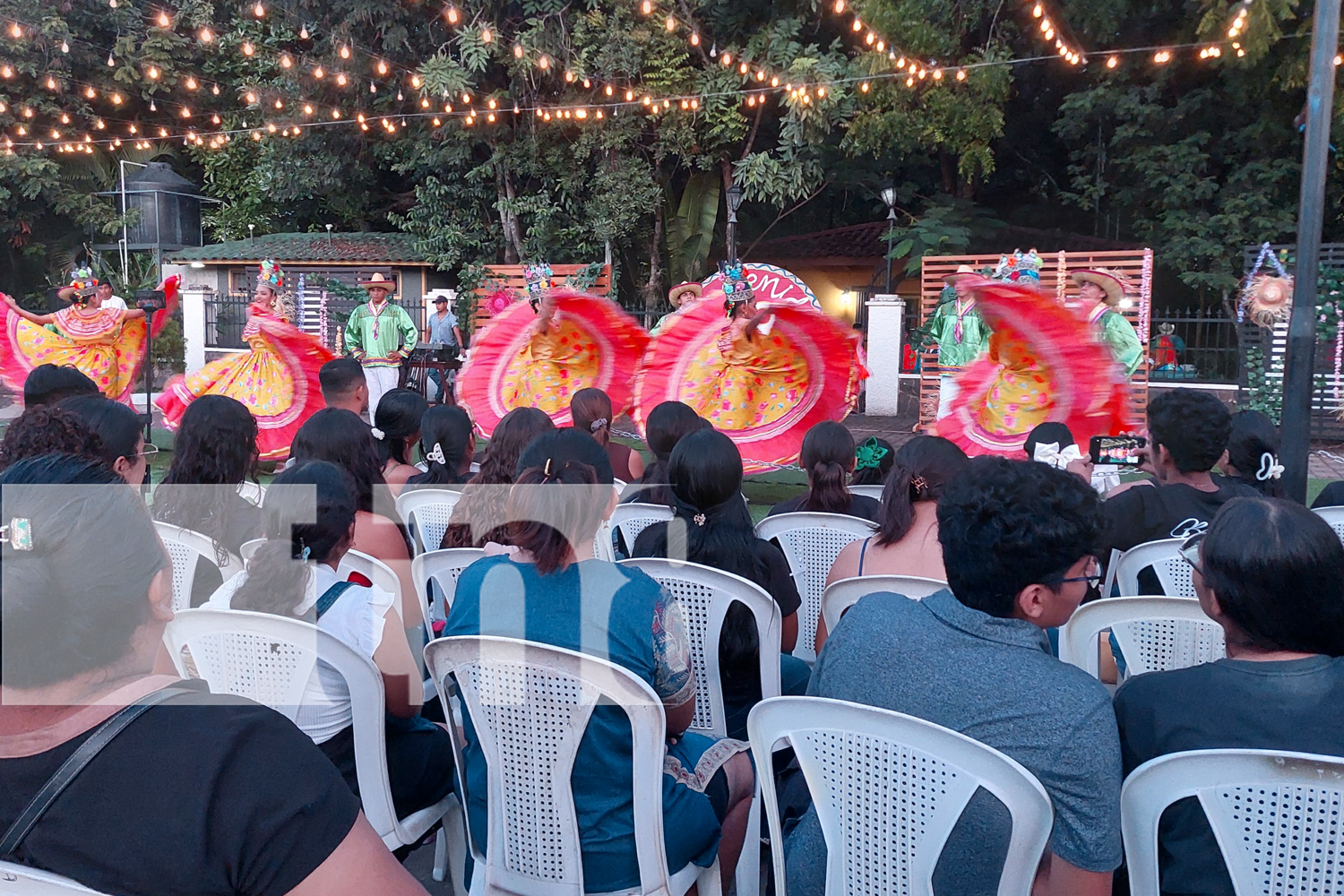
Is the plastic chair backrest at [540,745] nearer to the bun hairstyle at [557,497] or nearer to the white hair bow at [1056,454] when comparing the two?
the bun hairstyle at [557,497]

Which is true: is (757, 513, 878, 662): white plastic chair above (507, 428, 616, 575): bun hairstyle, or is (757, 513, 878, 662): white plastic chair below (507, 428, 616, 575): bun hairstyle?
below

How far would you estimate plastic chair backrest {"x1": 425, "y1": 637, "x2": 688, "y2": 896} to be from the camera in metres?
1.84

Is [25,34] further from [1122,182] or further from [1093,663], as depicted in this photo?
[1093,663]

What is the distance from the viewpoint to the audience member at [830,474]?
3.45 meters

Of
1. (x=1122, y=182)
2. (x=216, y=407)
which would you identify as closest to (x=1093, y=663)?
(x=216, y=407)

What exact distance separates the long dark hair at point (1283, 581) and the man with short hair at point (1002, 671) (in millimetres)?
→ 207

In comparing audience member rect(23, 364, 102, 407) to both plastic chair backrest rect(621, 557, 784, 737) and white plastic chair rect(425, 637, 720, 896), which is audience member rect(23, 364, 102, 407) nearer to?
plastic chair backrest rect(621, 557, 784, 737)

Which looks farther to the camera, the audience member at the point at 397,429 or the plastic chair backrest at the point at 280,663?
the audience member at the point at 397,429

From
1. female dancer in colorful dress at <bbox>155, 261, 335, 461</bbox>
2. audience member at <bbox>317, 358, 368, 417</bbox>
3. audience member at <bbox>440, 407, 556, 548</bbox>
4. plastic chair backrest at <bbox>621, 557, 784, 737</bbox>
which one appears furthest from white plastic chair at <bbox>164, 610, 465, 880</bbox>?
female dancer in colorful dress at <bbox>155, 261, 335, 461</bbox>

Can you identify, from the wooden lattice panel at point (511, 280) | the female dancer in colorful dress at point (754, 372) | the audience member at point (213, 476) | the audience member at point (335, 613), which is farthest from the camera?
the wooden lattice panel at point (511, 280)

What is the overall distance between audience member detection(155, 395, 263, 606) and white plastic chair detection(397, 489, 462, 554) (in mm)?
542

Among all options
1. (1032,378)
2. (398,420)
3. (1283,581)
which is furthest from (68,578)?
(1032,378)

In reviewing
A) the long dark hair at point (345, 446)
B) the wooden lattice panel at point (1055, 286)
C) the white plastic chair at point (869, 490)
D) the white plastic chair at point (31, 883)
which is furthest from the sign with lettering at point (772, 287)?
the white plastic chair at point (31, 883)

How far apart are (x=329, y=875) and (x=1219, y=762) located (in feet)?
3.72
